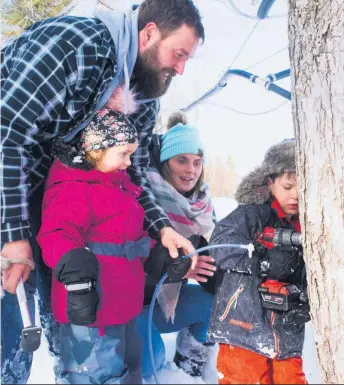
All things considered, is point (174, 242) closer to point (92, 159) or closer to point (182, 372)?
point (92, 159)

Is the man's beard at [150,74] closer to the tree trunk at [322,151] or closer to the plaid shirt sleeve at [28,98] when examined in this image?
the plaid shirt sleeve at [28,98]

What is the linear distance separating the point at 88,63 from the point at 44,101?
0.14 metres

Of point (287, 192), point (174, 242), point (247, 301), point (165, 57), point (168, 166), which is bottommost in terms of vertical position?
point (247, 301)

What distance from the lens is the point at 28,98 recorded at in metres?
1.05

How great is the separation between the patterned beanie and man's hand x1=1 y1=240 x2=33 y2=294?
21.7 inches

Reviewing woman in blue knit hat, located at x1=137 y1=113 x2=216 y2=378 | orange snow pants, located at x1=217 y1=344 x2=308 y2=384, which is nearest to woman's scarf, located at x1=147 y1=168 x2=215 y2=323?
woman in blue knit hat, located at x1=137 y1=113 x2=216 y2=378

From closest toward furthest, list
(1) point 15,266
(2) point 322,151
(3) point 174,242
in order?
(2) point 322,151 < (1) point 15,266 < (3) point 174,242

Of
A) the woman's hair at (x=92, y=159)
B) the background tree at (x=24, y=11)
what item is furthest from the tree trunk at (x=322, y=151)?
the background tree at (x=24, y=11)

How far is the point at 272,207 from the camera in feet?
4.62

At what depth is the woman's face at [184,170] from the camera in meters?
1.46

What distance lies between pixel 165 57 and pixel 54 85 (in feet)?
0.99

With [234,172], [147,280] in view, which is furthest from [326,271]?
[234,172]

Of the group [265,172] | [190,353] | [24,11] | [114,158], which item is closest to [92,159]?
[114,158]

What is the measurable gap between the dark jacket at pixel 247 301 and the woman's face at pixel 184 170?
0.17 m
